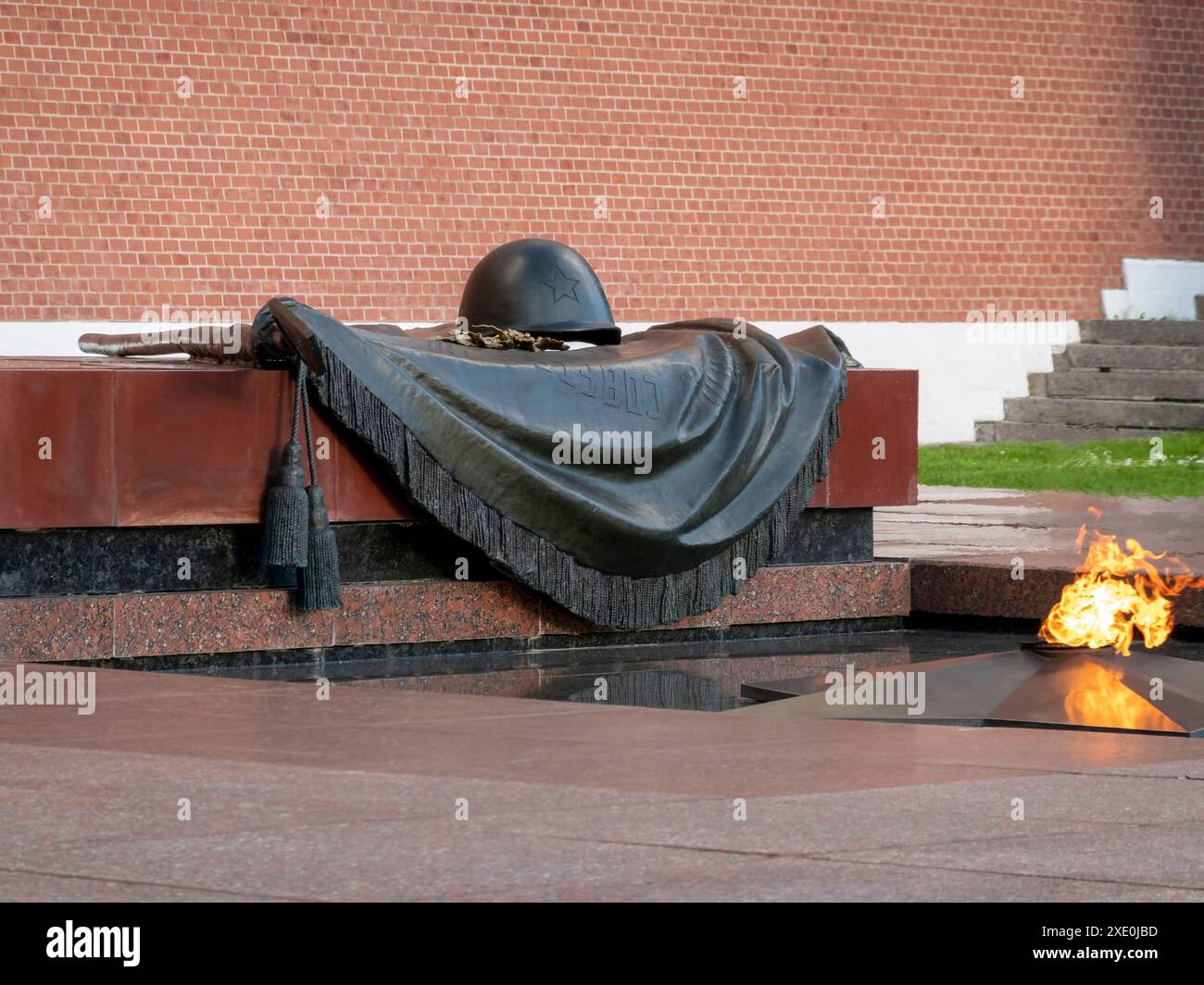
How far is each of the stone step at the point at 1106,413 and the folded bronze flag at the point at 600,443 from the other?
7.12 metres

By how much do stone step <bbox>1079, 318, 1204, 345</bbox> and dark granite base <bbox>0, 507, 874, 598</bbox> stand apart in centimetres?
907

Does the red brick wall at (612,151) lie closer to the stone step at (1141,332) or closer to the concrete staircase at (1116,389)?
the stone step at (1141,332)

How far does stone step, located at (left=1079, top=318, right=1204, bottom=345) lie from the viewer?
1355 centimetres

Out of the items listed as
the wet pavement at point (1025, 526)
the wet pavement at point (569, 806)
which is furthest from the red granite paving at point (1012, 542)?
the wet pavement at point (569, 806)

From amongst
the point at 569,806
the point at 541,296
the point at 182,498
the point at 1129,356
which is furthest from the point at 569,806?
the point at 1129,356

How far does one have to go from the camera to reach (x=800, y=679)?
4.80 m

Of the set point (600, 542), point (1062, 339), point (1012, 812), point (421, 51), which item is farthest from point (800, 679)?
point (1062, 339)

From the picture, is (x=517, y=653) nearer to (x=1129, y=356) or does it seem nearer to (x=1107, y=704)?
(x=1107, y=704)

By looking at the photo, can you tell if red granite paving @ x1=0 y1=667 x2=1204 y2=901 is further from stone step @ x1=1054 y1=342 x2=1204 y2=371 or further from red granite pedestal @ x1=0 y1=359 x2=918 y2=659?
stone step @ x1=1054 y1=342 x2=1204 y2=371

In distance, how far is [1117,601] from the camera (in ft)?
15.9

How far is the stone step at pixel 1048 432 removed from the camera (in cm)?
1281

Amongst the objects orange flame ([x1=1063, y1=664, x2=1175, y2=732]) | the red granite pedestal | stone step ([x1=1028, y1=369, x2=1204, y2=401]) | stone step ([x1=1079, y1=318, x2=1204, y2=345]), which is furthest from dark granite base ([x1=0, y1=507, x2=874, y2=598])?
stone step ([x1=1079, y1=318, x2=1204, y2=345])

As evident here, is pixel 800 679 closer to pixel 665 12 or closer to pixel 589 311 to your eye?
pixel 589 311
